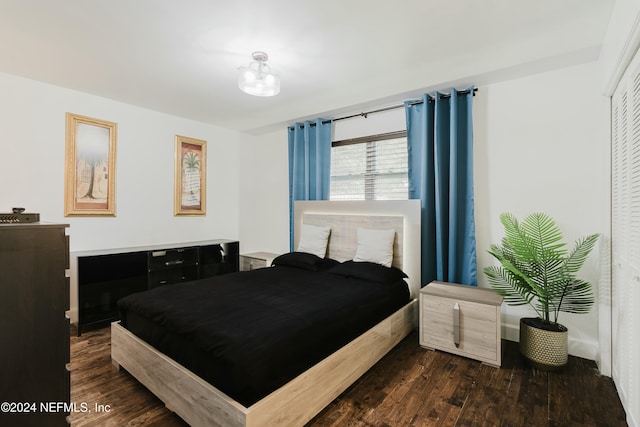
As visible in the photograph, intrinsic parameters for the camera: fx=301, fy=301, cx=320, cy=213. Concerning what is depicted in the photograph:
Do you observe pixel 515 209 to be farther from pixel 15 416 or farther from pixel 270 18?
pixel 15 416

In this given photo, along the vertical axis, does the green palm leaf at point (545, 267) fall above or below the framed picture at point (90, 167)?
below

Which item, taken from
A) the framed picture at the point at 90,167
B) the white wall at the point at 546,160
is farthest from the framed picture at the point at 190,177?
the white wall at the point at 546,160

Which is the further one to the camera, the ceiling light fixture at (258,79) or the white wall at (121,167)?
the white wall at (121,167)

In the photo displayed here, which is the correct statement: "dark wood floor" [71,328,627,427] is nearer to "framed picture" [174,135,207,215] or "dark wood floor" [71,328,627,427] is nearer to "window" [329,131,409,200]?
"window" [329,131,409,200]

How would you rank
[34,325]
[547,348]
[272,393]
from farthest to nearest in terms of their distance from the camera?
[547,348], [272,393], [34,325]

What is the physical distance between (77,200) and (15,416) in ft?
9.14

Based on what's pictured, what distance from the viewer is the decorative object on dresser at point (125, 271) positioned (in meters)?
3.05

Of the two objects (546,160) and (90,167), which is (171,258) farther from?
(546,160)

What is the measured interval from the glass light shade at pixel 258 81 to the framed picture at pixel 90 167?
2154 millimetres

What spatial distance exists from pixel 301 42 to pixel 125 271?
2975mm

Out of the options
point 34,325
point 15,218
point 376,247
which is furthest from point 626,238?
point 15,218

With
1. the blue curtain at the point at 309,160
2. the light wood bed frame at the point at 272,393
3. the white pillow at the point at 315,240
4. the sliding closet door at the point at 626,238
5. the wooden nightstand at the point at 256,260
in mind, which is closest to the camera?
the light wood bed frame at the point at 272,393

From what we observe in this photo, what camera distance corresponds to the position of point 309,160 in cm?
408

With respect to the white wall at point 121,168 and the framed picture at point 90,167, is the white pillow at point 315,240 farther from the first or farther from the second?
the framed picture at point 90,167
